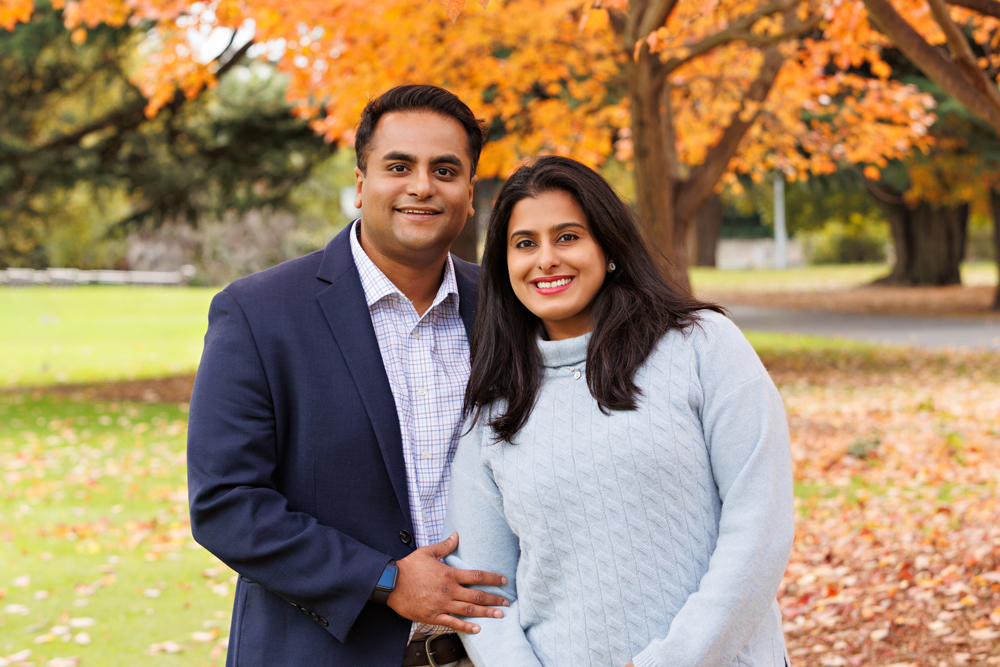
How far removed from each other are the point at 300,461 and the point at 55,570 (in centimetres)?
485

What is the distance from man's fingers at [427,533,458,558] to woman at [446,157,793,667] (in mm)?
28

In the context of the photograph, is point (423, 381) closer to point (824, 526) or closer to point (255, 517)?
point (255, 517)

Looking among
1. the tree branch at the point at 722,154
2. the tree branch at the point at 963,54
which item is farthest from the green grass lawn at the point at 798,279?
the tree branch at the point at 963,54

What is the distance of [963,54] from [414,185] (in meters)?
3.00

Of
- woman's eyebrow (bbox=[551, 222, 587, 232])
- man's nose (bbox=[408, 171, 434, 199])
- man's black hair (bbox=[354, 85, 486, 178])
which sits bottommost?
woman's eyebrow (bbox=[551, 222, 587, 232])

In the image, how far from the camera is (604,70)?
382 inches

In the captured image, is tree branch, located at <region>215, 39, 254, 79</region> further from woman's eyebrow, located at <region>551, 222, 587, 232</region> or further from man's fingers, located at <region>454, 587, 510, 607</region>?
man's fingers, located at <region>454, 587, 510, 607</region>

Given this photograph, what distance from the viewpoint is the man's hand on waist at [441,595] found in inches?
86.1

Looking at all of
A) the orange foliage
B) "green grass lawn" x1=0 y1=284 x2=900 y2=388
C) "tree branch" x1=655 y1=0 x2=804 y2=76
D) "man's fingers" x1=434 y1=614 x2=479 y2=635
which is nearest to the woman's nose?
"man's fingers" x1=434 y1=614 x2=479 y2=635

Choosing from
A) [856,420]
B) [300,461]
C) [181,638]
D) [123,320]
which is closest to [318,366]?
[300,461]

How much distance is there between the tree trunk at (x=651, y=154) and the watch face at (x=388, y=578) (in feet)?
17.1

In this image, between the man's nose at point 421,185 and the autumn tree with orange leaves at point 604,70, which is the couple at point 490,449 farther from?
the autumn tree with orange leaves at point 604,70

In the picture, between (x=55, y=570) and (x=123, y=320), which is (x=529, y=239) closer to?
(x=55, y=570)

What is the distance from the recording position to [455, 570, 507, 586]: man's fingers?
7.20ft
